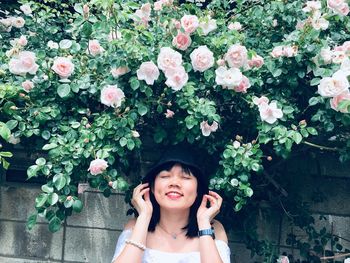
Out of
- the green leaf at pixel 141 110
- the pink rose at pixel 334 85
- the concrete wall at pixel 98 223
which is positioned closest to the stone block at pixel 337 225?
the concrete wall at pixel 98 223

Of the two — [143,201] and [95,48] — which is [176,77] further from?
[143,201]

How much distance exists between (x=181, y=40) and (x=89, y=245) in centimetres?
208

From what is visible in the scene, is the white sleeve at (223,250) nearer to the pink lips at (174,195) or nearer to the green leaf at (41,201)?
the pink lips at (174,195)

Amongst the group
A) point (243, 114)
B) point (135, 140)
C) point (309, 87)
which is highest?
point (309, 87)

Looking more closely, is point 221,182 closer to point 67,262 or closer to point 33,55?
point 33,55

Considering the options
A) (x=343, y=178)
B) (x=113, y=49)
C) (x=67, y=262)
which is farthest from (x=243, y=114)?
(x=67, y=262)

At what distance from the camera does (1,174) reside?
410cm

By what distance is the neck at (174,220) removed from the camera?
3.21 m

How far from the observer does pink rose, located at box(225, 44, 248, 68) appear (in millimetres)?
2812

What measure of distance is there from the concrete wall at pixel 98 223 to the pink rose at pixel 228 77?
4.21ft

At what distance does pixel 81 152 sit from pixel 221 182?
2.96ft

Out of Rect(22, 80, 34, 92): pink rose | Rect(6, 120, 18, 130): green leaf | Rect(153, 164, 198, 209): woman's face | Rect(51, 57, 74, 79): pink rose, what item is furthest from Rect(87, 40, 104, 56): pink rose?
Rect(153, 164, 198, 209): woman's face

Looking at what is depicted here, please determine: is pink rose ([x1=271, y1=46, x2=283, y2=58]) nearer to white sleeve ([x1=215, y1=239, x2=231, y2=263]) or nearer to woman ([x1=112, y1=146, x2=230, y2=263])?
woman ([x1=112, y1=146, x2=230, y2=263])

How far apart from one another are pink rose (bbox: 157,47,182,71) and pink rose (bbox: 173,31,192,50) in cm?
11
